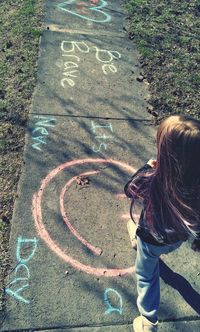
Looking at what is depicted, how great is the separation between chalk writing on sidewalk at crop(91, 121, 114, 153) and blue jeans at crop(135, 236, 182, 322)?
5.28 ft

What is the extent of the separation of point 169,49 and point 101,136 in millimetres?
2421

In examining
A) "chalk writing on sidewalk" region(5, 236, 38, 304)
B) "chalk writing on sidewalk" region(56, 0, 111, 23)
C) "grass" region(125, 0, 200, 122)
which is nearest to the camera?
"chalk writing on sidewalk" region(5, 236, 38, 304)

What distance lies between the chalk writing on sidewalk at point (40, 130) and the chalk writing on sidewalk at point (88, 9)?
272cm

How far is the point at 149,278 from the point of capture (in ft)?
11.1

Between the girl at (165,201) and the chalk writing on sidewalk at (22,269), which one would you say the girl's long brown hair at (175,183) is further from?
the chalk writing on sidewalk at (22,269)

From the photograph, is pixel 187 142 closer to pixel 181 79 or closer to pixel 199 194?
pixel 199 194

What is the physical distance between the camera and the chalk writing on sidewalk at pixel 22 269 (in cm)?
343

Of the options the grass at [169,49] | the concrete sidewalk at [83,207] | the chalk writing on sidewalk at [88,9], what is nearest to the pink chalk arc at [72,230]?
the concrete sidewalk at [83,207]

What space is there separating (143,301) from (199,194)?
1019 mm

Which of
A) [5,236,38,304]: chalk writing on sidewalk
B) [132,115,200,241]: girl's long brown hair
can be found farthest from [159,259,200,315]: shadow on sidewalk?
[5,236,38,304]: chalk writing on sidewalk

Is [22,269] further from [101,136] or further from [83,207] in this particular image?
[101,136]

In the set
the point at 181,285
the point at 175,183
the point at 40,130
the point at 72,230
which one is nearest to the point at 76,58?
the point at 40,130

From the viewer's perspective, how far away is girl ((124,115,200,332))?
8.77 feet

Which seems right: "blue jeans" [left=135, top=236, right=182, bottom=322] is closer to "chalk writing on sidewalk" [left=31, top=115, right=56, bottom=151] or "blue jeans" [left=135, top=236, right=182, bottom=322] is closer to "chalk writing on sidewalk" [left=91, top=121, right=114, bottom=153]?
"chalk writing on sidewalk" [left=91, top=121, right=114, bottom=153]
